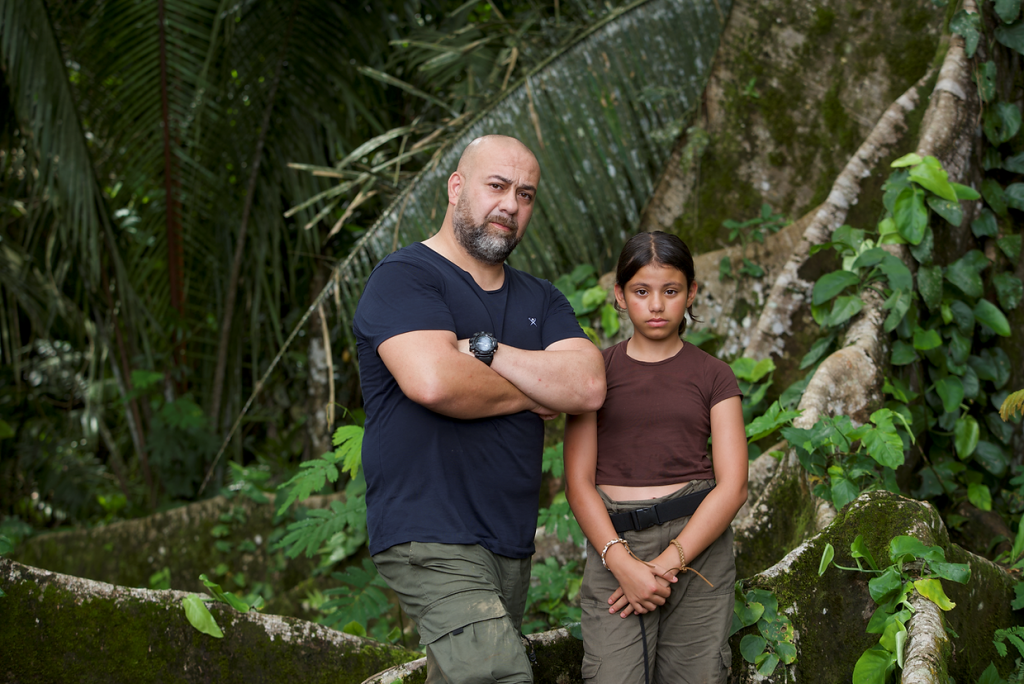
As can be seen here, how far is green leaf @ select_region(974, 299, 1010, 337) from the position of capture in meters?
3.28

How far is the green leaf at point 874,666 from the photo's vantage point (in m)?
1.97

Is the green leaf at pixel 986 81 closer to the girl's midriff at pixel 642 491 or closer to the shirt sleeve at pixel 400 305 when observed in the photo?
the girl's midriff at pixel 642 491

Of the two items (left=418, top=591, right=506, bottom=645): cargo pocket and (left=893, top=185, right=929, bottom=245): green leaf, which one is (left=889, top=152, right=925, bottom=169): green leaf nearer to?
(left=893, top=185, right=929, bottom=245): green leaf

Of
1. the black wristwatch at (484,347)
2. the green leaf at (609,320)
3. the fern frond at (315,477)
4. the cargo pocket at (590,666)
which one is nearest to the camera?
the black wristwatch at (484,347)

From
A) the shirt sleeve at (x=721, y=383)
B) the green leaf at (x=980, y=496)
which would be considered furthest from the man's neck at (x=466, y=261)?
the green leaf at (x=980, y=496)

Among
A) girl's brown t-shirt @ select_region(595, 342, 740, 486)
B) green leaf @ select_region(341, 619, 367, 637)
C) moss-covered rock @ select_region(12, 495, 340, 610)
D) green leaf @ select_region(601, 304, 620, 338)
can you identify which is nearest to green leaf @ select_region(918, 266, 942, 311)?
green leaf @ select_region(601, 304, 620, 338)

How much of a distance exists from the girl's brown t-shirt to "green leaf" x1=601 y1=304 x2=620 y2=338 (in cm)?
193

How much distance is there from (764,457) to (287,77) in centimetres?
407

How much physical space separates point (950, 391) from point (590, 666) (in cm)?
221

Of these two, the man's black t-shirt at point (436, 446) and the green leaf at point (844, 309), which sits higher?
the green leaf at point (844, 309)

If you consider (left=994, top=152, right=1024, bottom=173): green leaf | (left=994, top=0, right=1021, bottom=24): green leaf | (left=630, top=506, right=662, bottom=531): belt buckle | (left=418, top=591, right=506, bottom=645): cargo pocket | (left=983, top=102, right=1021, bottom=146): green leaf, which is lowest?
(left=418, top=591, right=506, bottom=645): cargo pocket

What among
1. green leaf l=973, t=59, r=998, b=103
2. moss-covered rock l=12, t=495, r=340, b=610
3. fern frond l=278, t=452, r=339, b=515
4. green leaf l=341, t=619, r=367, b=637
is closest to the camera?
fern frond l=278, t=452, r=339, b=515

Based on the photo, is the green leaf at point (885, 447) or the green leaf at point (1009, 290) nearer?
the green leaf at point (885, 447)

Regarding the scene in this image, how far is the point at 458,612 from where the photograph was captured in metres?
1.77
